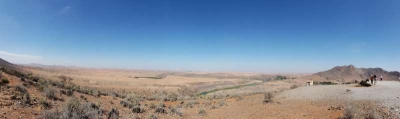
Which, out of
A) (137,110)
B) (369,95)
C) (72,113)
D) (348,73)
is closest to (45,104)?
(72,113)

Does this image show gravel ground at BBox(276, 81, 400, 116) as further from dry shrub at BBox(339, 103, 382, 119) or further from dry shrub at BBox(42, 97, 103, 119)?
dry shrub at BBox(42, 97, 103, 119)

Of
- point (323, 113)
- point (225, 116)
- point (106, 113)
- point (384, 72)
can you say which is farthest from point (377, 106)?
point (384, 72)

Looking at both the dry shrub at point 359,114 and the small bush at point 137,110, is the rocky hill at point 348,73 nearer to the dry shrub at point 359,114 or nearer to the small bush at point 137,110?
the dry shrub at point 359,114

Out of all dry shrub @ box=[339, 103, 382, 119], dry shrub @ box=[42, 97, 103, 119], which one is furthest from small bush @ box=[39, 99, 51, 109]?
dry shrub @ box=[339, 103, 382, 119]

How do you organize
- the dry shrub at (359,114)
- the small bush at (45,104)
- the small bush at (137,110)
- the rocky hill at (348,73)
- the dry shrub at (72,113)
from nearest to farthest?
1. the dry shrub at (72,113)
2. the dry shrub at (359,114)
3. the small bush at (45,104)
4. the small bush at (137,110)
5. the rocky hill at (348,73)

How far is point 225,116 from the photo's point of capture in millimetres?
13930

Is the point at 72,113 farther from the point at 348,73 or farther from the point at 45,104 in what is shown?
the point at 348,73

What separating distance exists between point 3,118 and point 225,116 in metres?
10.6

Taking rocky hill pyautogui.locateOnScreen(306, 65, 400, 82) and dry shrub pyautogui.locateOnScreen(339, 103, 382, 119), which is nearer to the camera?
dry shrub pyautogui.locateOnScreen(339, 103, 382, 119)

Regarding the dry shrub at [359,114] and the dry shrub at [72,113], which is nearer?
the dry shrub at [72,113]

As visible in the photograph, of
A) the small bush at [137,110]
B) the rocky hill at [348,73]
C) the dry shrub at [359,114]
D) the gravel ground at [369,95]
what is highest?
the rocky hill at [348,73]

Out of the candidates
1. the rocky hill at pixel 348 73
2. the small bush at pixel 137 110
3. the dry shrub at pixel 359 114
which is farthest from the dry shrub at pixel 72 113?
the rocky hill at pixel 348 73

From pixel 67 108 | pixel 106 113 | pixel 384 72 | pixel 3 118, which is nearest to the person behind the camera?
pixel 3 118

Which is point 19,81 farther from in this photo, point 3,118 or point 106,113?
point 3,118
